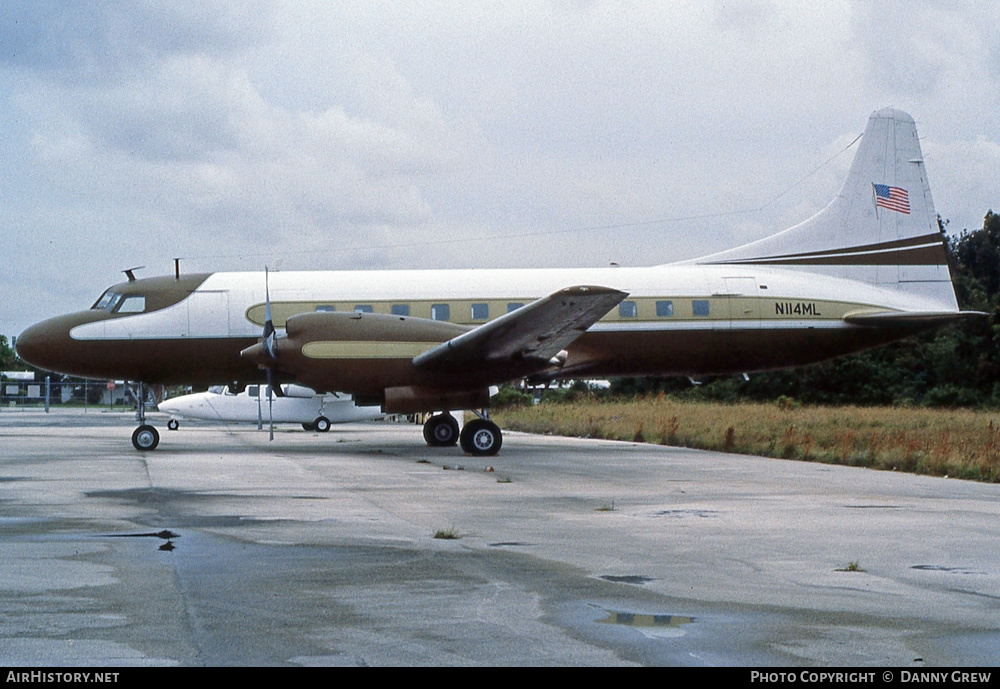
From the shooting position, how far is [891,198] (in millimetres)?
23797

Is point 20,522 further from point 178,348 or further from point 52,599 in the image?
point 178,348

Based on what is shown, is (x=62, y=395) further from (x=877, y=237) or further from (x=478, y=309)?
(x=877, y=237)

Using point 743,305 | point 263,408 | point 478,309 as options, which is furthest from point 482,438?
point 263,408

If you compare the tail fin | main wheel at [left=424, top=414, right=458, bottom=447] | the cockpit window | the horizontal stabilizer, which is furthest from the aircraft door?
the cockpit window

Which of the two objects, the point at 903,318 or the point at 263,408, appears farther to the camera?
the point at 263,408

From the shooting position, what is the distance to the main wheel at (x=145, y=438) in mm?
21719

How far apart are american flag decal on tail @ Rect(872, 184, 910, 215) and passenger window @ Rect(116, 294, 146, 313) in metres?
16.2

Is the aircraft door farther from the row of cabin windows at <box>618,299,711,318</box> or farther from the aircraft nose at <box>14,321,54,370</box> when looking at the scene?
the aircraft nose at <box>14,321,54,370</box>

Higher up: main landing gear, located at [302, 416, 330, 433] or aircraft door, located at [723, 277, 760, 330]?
aircraft door, located at [723, 277, 760, 330]

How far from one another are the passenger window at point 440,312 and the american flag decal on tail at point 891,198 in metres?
10.0

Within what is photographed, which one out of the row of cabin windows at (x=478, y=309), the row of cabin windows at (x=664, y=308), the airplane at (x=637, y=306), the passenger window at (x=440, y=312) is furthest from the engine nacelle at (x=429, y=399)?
the row of cabin windows at (x=664, y=308)

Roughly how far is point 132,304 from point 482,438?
8.07 meters

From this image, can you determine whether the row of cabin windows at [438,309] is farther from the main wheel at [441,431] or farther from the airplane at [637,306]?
the main wheel at [441,431]

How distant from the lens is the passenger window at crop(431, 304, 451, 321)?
2214cm
